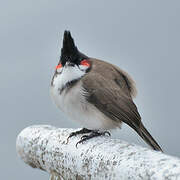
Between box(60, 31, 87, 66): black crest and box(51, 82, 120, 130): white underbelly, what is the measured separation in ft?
0.49

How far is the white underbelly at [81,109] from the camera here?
262 cm

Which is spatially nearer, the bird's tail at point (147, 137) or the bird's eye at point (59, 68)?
the bird's tail at point (147, 137)

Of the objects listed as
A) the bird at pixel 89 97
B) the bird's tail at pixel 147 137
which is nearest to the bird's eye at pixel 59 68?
the bird at pixel 89 97

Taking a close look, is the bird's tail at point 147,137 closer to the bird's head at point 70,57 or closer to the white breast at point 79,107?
the white breast at point 79,107

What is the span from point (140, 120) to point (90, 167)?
54cm

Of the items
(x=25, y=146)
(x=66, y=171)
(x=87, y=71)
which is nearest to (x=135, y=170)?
(x=66, y=171)

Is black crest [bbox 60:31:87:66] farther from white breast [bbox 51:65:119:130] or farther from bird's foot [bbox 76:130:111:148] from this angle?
bird's foot [bbox 76:130:111:148]

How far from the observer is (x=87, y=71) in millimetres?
2684

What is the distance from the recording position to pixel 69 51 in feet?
8.45

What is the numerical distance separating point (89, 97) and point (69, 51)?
0.29 m

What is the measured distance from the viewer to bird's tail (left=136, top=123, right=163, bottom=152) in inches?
101

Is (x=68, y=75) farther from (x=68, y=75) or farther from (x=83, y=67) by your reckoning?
(x=83, y=67)

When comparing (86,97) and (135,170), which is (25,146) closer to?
(86,97)

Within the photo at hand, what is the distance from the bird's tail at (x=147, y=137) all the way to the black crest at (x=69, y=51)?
0.53 m
